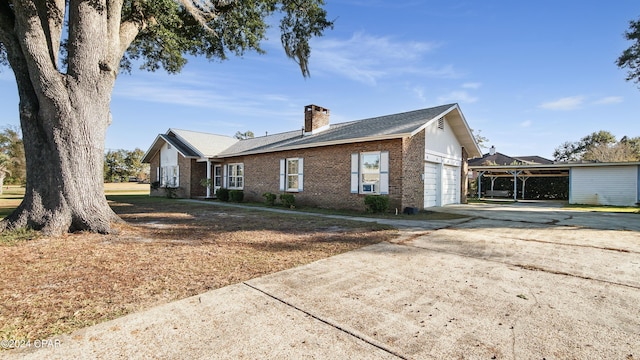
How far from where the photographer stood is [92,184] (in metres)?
7.00

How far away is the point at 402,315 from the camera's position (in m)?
2.98

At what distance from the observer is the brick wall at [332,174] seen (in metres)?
11.7

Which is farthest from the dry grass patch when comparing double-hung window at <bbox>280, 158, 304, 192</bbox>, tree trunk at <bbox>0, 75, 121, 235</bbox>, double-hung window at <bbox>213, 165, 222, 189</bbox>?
double-hung window at <bbox>213, 165, 222, 189</bbox>

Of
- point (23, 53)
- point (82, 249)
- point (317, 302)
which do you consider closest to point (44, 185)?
point (82, 249)

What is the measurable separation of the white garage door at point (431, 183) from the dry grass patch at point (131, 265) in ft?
20.7

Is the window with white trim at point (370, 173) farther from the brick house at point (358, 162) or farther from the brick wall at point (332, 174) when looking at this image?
the brick wall at point (332, 174)

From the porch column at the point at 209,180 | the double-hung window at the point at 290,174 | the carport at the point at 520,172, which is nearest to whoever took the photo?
the double-hung window at the point at 290,174

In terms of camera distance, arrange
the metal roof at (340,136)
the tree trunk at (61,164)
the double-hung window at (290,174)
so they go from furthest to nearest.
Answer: the double-hung window at (290,174) < the metal roof at (340,136) < the tree trunk at (61,164)

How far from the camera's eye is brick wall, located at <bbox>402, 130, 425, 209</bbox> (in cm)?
1166

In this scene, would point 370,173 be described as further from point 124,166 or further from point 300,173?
point 124,166

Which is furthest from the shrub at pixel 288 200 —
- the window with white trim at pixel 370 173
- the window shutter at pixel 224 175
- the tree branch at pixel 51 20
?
the tree branch at pixel 51 20

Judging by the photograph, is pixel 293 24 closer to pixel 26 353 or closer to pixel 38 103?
pixel 38 103

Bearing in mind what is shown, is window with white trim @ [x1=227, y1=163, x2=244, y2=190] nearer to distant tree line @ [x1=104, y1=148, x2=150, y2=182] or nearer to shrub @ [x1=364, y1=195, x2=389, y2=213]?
shrub @ [x1=364, y1=195, x2=389, y2=213]

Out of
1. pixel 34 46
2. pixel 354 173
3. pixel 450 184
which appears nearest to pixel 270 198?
pixel 354 173
